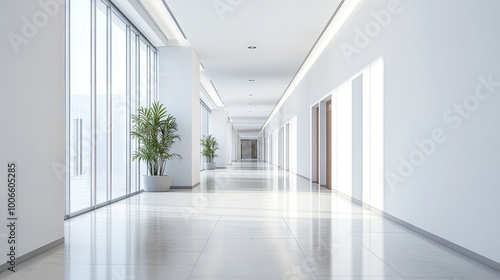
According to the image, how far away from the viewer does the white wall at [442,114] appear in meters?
3.84

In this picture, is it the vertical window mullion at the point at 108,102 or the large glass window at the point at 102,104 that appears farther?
the vertical window mullion at the point at 108,102

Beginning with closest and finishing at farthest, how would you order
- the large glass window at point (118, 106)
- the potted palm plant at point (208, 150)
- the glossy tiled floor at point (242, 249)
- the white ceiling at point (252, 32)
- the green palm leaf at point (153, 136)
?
the glossy tiled floor at point (242, 249), the white ceiling at point (252, 32), the large glass window at point (118, 106), the green palm leaf at point (153, 136), the potted palm plant at point (208, 150)

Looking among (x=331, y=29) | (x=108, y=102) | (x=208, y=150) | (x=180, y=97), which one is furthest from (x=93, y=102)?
(x=208, y=150)

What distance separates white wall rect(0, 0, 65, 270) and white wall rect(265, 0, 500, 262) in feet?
14.0

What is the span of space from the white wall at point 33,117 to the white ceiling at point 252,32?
4.12 m

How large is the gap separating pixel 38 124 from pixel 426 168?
4.50 m

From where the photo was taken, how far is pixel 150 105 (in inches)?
448

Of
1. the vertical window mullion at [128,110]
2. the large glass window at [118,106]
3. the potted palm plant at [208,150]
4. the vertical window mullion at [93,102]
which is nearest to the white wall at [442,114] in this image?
the vertical window mullion at [93,102]

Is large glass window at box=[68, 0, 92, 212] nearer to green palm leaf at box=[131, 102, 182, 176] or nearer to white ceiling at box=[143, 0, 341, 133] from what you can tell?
white ceiling at box=[143, 0, 341, 133]

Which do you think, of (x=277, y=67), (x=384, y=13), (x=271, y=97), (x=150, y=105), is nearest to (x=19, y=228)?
(x=384, y=13)

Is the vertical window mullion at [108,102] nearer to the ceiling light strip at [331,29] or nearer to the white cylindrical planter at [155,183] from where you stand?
the white cylindrical planter at [155,183]

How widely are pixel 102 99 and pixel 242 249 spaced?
16.5 ft

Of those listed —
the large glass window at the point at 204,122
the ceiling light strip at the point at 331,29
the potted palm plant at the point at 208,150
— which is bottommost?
the potted palm plant at the point at 208,150

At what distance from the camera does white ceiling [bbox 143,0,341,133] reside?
8.28 metres
